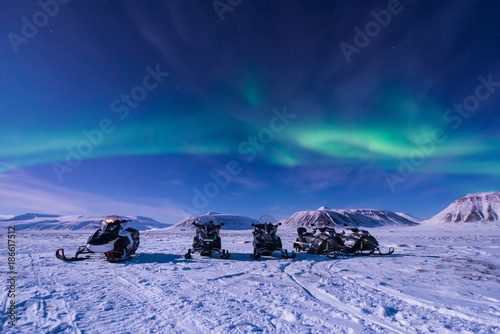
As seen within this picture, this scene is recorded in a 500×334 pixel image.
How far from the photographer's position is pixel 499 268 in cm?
911

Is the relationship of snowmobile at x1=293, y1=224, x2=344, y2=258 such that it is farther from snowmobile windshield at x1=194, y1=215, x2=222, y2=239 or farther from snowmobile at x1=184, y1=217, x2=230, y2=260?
snowmobile windshield at x1=194, y1=215, x2=222, y2=239

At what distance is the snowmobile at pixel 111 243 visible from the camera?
994 centimetres

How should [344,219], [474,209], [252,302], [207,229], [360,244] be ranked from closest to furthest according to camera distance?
[252,302] < [207,229] < [360,244] < [474,209] < [344,219]

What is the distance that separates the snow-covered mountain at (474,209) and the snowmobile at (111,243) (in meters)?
172

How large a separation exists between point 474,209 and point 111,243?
190285 mm

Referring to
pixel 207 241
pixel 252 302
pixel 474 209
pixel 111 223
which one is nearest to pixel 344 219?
pixel 474 209

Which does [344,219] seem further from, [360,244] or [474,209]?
[360,244]

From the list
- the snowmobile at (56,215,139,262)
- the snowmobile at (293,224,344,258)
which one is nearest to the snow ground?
the snowmobile at (56,215,139,262)

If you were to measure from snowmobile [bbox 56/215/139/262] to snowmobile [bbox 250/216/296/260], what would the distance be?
242 inches

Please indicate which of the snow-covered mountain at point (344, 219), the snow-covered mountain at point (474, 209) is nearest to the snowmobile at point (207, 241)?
the snow-covered mountain at point (344, 219)

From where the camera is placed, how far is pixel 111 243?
1007cm

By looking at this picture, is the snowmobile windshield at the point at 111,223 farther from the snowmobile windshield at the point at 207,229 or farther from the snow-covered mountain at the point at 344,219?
the snow-covered mountain at the point at 344,219

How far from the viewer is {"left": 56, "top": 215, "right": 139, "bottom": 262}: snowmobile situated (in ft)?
32.6

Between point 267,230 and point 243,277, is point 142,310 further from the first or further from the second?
point 267,230
